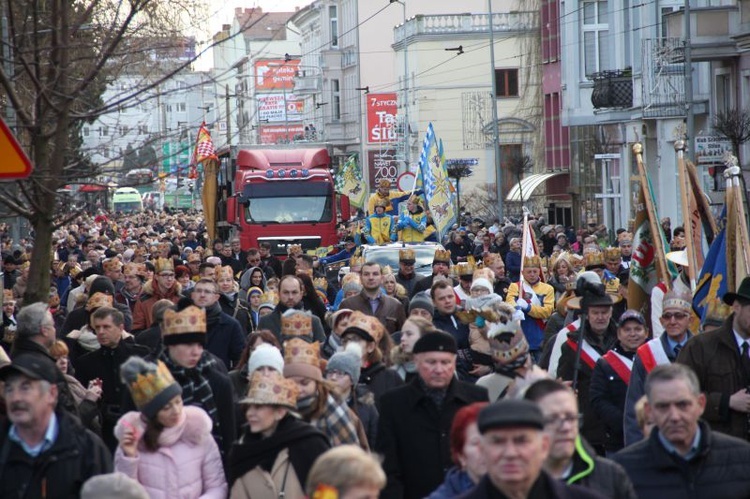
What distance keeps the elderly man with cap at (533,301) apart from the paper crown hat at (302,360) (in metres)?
6.07

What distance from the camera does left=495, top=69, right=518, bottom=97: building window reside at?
73.1 m

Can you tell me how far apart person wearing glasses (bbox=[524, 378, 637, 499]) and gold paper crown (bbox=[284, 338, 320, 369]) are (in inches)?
94.7

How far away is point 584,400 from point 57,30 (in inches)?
159

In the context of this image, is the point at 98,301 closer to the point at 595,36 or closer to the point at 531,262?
the point at 531,262

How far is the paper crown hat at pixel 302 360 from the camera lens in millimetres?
8141

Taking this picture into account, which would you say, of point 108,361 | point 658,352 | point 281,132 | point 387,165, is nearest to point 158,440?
point 658,352

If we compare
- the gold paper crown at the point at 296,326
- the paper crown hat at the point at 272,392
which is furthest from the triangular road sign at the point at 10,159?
the gold paper crown at the point at 296,326

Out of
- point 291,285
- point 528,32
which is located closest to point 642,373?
point 291,285

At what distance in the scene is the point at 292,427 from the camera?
285 inches

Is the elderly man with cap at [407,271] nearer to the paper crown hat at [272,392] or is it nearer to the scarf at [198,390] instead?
the scarf at [198,390]

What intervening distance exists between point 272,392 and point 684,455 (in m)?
1.90

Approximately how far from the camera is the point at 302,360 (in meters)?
8.29

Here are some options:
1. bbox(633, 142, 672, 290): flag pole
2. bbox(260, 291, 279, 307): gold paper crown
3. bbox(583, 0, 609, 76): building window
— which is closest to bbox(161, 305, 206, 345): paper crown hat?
bbox(633, 142, 672, 290): flag pole

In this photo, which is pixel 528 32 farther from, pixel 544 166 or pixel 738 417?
pixel 738 417
